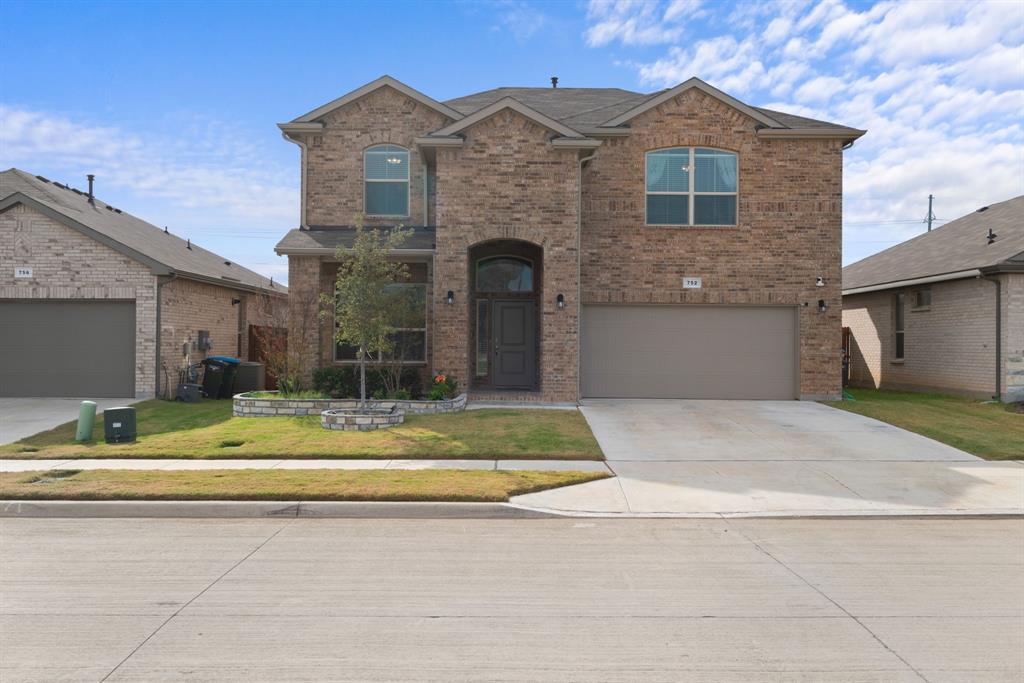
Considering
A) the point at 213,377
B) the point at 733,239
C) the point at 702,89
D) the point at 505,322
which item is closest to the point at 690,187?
the point at 733,239

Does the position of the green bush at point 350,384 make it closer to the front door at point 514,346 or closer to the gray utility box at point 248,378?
the front door at point 514,346

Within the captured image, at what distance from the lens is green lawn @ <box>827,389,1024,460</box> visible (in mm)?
10945

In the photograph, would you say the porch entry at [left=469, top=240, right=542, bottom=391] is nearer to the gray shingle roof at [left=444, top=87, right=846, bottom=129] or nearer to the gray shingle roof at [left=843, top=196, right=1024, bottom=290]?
the gray shingle roof at [left=444, top=87, right=846, bottom=129]

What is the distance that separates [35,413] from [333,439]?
23.9 ft

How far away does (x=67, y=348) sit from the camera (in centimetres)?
1641

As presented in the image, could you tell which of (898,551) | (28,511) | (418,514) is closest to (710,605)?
(898,551)

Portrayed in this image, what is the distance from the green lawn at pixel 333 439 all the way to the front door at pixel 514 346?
342 centimetres

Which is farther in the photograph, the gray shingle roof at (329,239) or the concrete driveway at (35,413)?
the gray shingle roof at (329,239)

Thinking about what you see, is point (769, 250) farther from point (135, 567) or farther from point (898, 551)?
point (135, 567)

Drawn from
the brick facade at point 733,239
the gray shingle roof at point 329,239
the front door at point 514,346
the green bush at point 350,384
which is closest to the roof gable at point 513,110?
the brick facade at point 733,239

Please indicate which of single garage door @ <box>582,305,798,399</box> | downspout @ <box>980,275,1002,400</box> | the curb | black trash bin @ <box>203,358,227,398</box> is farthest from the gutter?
black trash bin @ <box>203,358,227,398</box>

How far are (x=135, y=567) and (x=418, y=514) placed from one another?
2717mm

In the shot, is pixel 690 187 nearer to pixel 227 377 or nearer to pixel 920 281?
pixel 920 281

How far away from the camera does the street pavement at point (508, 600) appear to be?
3930 mm
